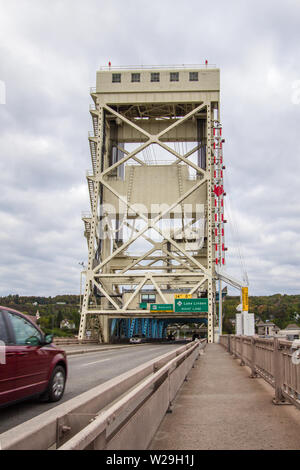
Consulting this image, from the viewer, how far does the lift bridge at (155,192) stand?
47.1 m

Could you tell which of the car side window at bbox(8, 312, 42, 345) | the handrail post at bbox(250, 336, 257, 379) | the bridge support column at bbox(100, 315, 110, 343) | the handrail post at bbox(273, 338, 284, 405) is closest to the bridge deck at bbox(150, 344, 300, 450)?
the handrail post at bbox(273, 338, 284, 405)

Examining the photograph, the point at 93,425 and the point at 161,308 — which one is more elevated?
the point at 161,308

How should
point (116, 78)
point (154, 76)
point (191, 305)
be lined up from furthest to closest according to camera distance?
point (116, 78), point (154, 76), point (191, 305)

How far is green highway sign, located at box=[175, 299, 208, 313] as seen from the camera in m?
44.4

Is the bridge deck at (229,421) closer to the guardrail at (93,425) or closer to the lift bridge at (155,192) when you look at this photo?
the guardrail at (93,425)

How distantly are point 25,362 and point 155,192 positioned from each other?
44350mm

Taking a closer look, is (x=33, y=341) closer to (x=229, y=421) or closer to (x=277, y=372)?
(x=229, y=421)

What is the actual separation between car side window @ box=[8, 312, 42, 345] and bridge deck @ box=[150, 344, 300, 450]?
2.41 meters

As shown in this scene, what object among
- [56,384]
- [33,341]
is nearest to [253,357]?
[56,384]

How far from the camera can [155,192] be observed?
165 ft

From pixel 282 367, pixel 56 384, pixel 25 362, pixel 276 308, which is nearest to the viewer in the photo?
pixel 25 362
